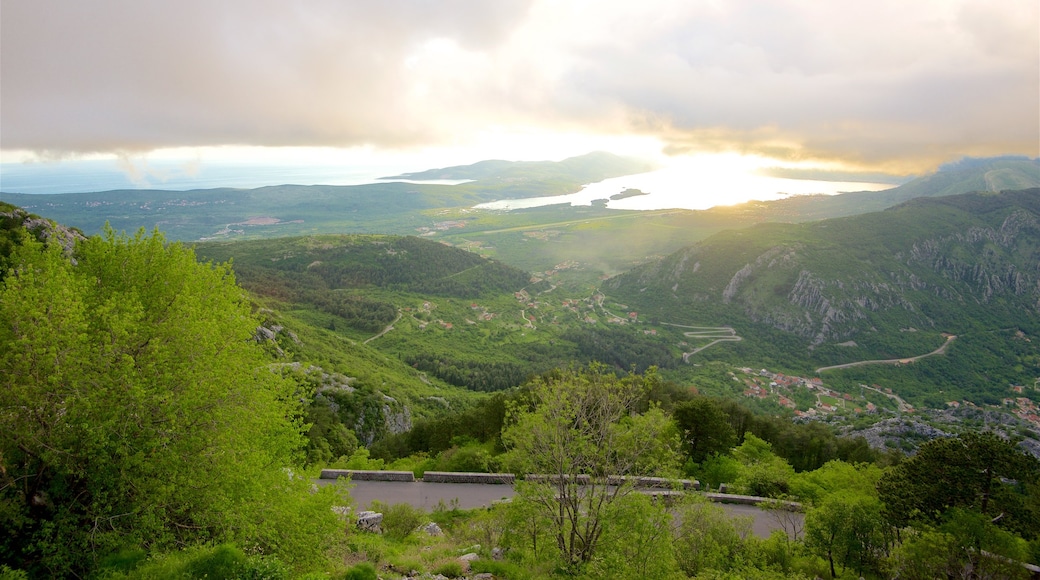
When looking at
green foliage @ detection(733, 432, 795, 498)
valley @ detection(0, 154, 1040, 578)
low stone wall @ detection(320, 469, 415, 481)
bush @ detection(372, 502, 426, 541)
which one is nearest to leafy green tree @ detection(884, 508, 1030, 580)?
valley @ detection(0, 154, 1040, 578)

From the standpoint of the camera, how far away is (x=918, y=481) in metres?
17.3

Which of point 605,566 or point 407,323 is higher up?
point 605,566

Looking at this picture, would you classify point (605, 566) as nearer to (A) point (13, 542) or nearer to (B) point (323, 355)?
(A) point (13, 542)

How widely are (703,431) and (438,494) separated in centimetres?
1931

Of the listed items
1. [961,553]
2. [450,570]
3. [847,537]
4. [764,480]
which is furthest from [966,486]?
[450,570]

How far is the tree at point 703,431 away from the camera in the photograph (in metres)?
31.6

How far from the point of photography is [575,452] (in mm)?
12953

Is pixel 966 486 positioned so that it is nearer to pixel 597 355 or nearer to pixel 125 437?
pixel 125 437

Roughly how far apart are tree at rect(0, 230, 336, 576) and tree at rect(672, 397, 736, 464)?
86.4ft

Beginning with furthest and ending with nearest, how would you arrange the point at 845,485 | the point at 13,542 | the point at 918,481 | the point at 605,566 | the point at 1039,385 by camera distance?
the point at 1039,385 → the point at 845,485 → the point at 918,481 → the point at 605,566 → the point at 13,542

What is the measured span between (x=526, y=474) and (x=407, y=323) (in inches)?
4371

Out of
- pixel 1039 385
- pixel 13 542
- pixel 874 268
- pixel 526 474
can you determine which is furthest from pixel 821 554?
pixel 874 268

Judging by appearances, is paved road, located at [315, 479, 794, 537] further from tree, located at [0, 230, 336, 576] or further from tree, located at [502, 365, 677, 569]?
tree, located at [0, 230, 336, 576]

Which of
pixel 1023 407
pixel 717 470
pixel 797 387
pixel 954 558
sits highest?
pixel 954 558
